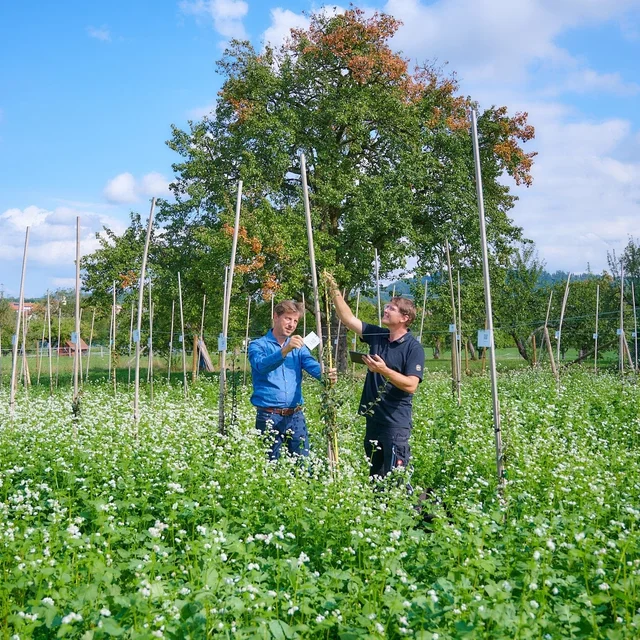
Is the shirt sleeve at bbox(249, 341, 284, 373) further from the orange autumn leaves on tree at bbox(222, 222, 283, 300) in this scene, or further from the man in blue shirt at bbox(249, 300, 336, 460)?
the orange autumn leaves on tree at bbox(222, 222, 283, 300)

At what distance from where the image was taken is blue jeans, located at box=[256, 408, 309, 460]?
5.24m

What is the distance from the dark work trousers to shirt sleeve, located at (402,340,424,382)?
0.46 m

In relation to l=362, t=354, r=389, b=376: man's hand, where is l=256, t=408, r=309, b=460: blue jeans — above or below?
below

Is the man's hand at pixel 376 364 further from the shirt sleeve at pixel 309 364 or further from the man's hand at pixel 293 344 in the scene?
the shirt sleeve at pixel 309 364

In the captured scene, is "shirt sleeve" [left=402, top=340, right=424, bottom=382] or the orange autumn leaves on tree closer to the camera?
"shirt sleeve" [left=402, top=340, right=424, bottom=382]

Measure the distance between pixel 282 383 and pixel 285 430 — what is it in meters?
0.41

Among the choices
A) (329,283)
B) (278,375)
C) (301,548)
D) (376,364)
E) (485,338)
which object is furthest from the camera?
(329,283)

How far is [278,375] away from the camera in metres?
5.26

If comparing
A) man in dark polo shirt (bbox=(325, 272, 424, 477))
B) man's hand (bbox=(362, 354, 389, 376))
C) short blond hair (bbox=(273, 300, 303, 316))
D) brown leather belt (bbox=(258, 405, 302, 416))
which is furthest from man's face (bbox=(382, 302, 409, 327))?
brown leather belt (bbox=(258, 405, 302, 416))

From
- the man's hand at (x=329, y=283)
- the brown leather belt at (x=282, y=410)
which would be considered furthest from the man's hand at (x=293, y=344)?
the man's hand at (x=329, y=283)

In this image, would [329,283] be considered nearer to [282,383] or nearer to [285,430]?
[282,383]

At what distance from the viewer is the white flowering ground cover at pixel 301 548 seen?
Answer: 2.61 meters

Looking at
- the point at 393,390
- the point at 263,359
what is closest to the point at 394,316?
the point at 393,390

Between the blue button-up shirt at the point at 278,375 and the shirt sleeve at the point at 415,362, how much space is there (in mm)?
953
